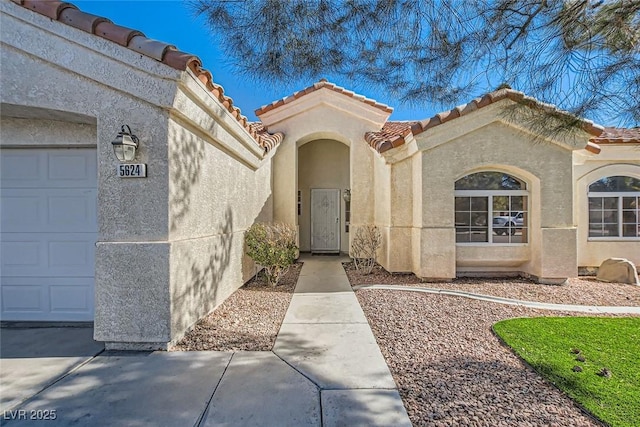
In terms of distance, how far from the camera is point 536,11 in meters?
5.14

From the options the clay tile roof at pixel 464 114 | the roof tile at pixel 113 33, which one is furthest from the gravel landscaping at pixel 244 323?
the clay tile roof at pixel 464 114

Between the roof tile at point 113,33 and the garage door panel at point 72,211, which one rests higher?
the roof tile at point 113,33

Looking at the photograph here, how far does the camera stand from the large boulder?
417 inches

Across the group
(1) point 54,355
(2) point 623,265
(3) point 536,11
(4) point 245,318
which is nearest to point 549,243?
(2) point 623,265

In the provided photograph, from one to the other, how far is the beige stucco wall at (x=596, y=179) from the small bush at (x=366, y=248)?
756 centimetres

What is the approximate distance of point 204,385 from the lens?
4.19 m

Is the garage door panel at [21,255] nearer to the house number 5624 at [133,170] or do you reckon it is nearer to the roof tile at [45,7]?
the house number 5624 at [133,170]

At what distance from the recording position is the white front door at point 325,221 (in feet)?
54.0

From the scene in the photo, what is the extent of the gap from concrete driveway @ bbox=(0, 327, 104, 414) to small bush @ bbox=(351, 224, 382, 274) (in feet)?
27.1

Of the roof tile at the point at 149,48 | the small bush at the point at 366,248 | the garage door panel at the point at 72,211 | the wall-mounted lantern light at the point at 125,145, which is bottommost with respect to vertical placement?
the small bush at the point at 366,248

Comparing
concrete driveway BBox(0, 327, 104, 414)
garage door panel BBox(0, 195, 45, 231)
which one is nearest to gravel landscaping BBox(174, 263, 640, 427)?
concrete driveway BBox(0, 327, 104, 414)

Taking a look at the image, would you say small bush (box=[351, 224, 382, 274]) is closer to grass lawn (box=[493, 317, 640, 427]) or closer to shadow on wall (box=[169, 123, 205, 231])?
grass lawn (box=[493, 317, 640, 427])

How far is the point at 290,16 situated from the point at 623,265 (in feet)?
42.8

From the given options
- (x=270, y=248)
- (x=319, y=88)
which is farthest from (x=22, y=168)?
(x=319, y=88)
